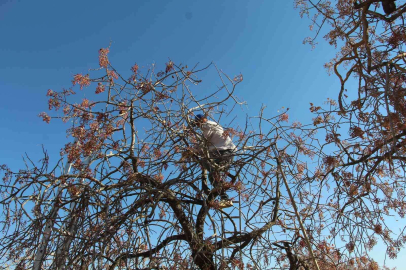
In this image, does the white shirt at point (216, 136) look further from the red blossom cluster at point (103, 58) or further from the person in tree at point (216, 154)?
the red blossom cluster at point (103, 58)

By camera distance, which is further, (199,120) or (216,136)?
(216,136)

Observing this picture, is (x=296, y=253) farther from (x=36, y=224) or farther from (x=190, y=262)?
(x=36, y=224)

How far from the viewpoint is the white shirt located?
3.92 m

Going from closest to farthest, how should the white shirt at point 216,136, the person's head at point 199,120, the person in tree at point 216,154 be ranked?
the person in tree at point 216,154 → the person's head at point 199,120 → the white shirt at point 216,136

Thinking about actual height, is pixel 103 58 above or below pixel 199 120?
above

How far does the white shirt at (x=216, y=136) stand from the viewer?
392cm

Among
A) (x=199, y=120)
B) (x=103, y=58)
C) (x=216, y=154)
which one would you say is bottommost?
(x=216, y=154)

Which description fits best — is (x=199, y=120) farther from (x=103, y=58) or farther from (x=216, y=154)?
(x=103, y=58)

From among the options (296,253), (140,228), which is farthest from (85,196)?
(296,253)

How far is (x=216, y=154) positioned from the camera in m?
3.81

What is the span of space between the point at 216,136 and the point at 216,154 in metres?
0.42

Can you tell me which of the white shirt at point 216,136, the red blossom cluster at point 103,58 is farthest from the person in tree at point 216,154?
the red blossom cluster at point 103,58

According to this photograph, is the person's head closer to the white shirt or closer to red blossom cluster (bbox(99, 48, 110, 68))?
the white shirt

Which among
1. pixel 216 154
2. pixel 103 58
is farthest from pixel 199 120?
pixel 103 58
